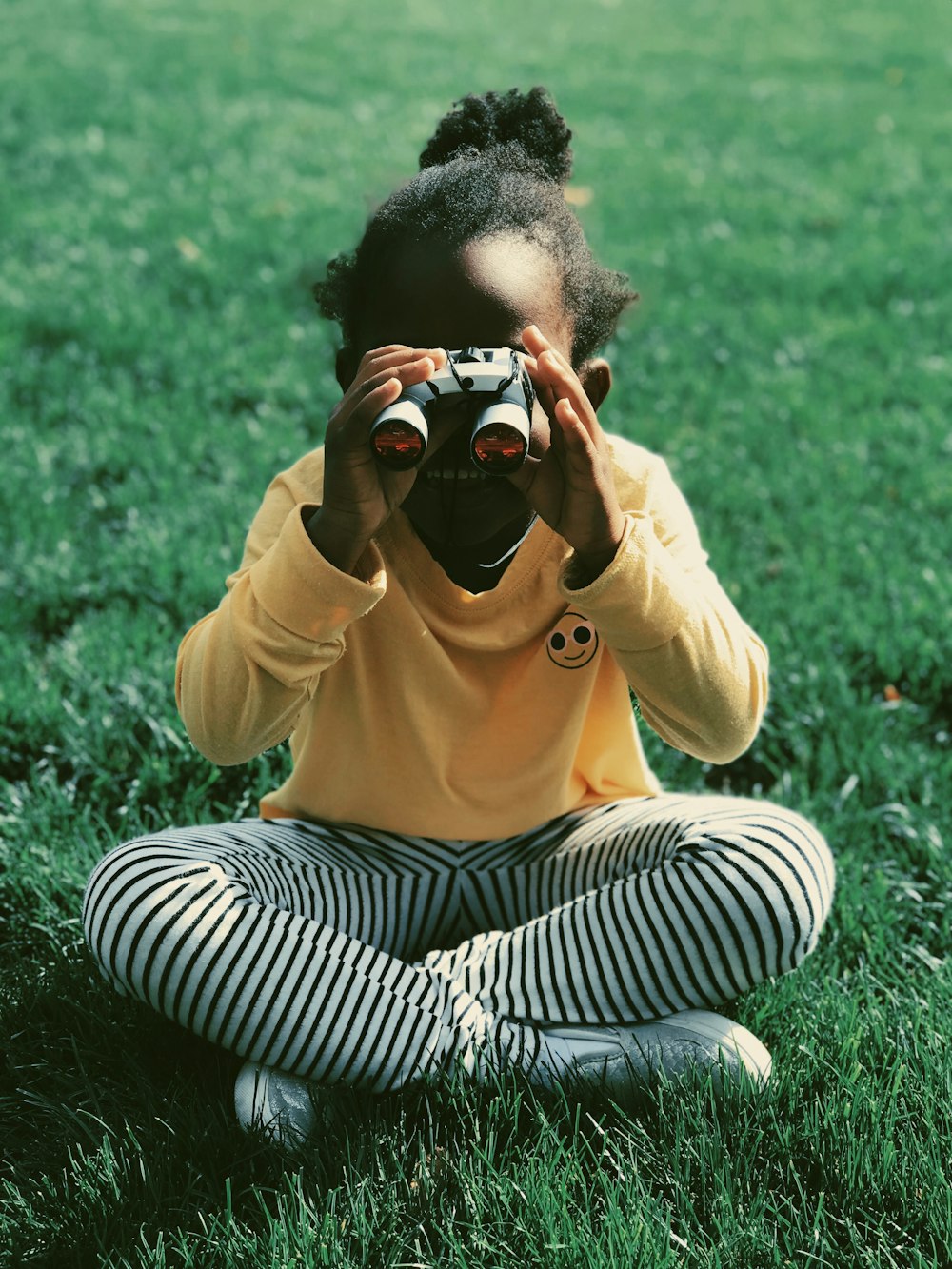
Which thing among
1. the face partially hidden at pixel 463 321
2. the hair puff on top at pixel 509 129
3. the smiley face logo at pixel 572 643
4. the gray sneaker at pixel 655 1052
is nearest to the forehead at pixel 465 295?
the face partially hidden at pixel 463 321

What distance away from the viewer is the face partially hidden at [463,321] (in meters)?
2.02

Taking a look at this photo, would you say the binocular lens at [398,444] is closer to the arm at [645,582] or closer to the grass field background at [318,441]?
the arm at [645,582]

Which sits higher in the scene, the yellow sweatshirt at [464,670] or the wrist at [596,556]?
the wrist at [596,556]

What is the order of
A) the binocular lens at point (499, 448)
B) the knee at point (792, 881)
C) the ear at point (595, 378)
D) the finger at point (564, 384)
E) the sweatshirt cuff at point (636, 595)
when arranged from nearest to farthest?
the binocular lens at point (499, 448) → the finger at point (564, 384) → the sweatshirt cuff at point (636, 595) → the knee at point (792, 881) → the ear at point (595, 378)

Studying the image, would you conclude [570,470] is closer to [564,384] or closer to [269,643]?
[564,384]

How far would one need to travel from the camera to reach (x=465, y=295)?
2.02 metres

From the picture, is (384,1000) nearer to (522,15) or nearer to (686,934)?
(686,934)

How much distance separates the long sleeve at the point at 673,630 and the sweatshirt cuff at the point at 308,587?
0.31 m

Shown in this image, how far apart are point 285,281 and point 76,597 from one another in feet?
8.50

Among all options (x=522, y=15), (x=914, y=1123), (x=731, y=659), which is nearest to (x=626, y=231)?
(x=731, y=659)

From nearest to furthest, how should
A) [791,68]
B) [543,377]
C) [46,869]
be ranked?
[543,377] → [46,869] → [791,68]

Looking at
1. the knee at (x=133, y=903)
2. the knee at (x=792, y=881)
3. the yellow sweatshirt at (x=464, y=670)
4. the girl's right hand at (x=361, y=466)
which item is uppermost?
the girl's right hand at (x=361, y=466)

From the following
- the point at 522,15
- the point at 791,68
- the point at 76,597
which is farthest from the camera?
the point at 522,15

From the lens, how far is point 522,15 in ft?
42.5
